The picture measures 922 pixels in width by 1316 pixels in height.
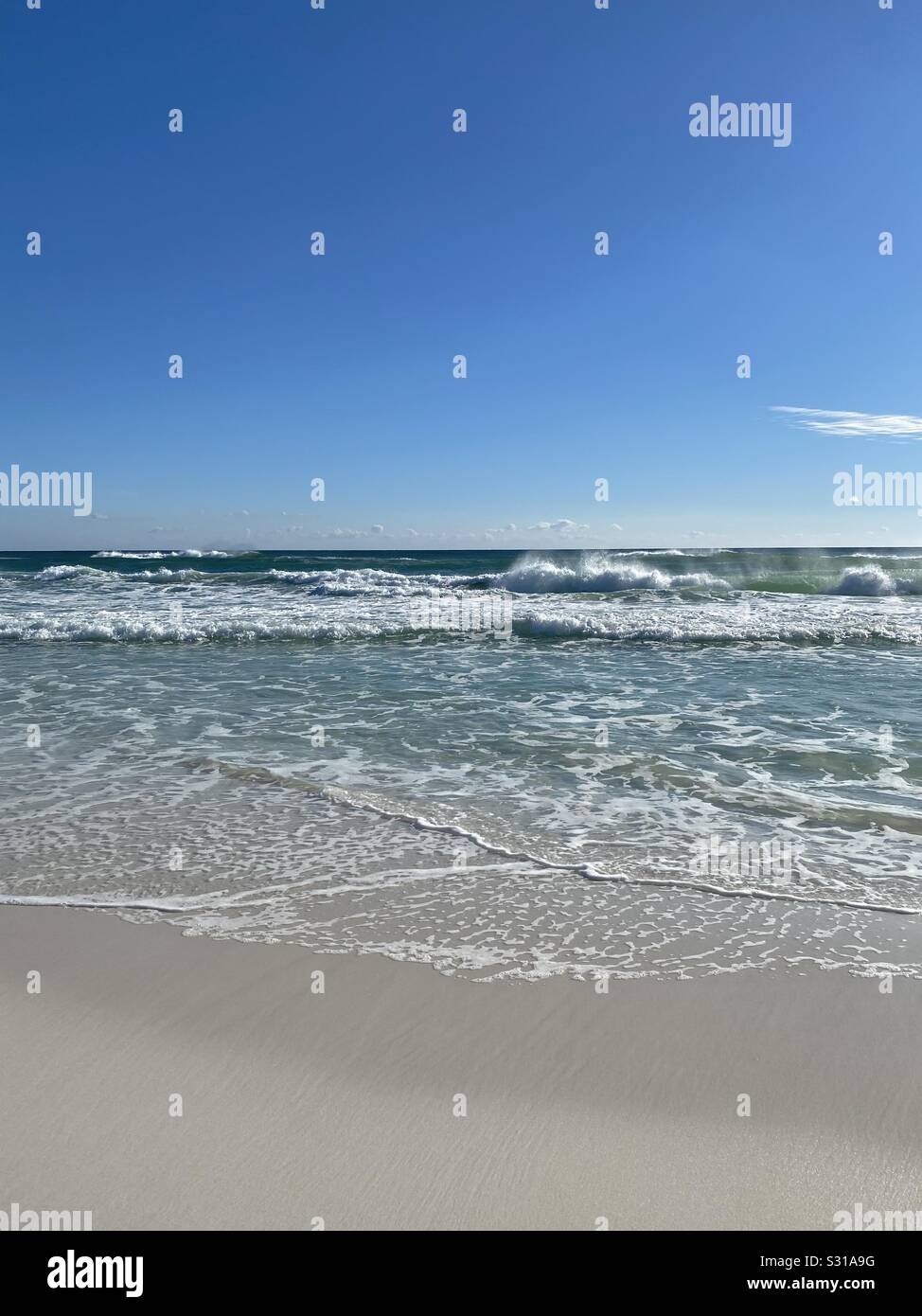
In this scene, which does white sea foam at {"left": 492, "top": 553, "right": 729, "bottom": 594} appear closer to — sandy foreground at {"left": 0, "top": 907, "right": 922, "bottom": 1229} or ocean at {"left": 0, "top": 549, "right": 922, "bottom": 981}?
ocean at {"left": 0, "top": 549, "right": 922, "bottom": 981}

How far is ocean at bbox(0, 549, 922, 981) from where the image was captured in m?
4.54

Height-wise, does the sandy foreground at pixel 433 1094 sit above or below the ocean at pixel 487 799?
below

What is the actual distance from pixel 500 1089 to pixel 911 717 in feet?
27.6

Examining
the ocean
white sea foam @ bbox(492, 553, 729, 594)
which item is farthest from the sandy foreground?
white sea foam @ bbox(492, 553, 729, 594)

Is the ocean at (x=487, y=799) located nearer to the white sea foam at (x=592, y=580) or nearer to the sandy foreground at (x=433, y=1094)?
the sandy foreground at (x=433, y=1094)

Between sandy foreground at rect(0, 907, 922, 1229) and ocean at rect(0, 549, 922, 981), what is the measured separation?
375 mm

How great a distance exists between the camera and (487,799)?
6.77 metres

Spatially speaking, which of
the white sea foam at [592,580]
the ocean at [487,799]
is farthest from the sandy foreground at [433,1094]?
the white sea foam at [592,580]

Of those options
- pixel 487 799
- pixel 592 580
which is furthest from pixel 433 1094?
pixel 592 580

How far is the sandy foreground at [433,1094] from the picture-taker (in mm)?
2562

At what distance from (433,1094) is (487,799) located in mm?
3695

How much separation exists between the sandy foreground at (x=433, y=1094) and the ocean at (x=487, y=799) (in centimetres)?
37

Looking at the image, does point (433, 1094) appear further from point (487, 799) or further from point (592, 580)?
point (592, 580)

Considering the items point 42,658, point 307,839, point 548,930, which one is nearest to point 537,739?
point 307,839
